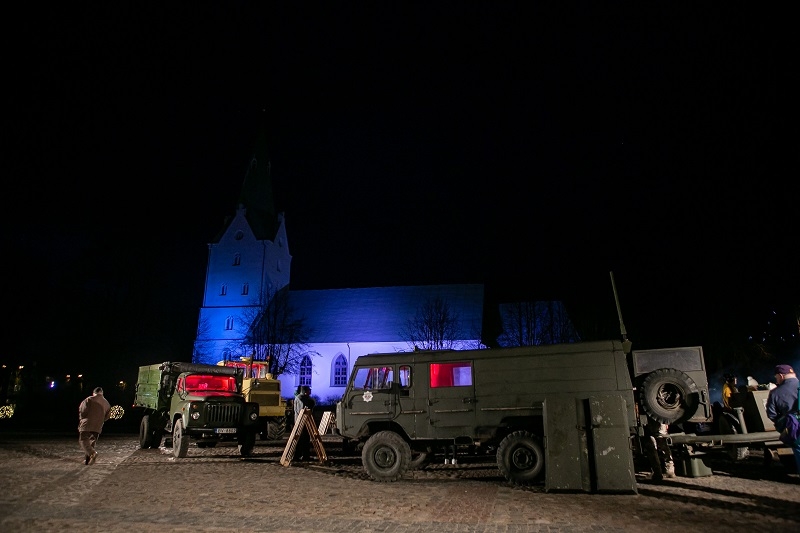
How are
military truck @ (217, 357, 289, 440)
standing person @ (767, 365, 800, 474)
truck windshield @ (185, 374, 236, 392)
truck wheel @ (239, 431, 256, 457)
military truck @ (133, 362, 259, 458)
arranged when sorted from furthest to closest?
military truck @ (217, 357, 289, 440) < truck windshield @ (185, 374, 236, 392) < truck wheel @ (239, 431, 256, 457) < military truck @ (133, 362, 259, 458) < standing person @ (767, 365, 800, 474)

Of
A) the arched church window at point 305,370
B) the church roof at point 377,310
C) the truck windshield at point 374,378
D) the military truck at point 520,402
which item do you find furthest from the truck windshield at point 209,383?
the arched church window at point 305,370

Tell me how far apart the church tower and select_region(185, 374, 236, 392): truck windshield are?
108ft

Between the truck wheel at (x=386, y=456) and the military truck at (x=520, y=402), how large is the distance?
0.02 meters

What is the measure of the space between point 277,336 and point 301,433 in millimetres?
35098

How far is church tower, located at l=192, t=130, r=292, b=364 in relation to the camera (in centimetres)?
5034

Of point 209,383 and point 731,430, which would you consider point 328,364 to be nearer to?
point 209,383

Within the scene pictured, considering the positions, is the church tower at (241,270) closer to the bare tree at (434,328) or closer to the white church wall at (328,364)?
the white church wall at (328,364)

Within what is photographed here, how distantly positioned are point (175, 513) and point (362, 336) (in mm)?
39347

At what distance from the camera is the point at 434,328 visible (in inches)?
1756

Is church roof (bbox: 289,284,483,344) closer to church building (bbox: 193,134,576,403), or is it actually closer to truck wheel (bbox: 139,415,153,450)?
church building (bbox: 193,134,576,403)

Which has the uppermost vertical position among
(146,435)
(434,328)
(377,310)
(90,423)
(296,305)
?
(296,305)

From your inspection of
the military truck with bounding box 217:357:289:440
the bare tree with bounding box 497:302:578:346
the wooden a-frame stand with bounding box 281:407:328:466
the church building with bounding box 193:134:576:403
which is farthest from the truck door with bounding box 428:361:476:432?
the church building with bounding box 193:134:576:403

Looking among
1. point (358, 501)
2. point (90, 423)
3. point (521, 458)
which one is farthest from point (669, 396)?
point (90, 423)

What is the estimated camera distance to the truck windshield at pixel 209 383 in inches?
642
